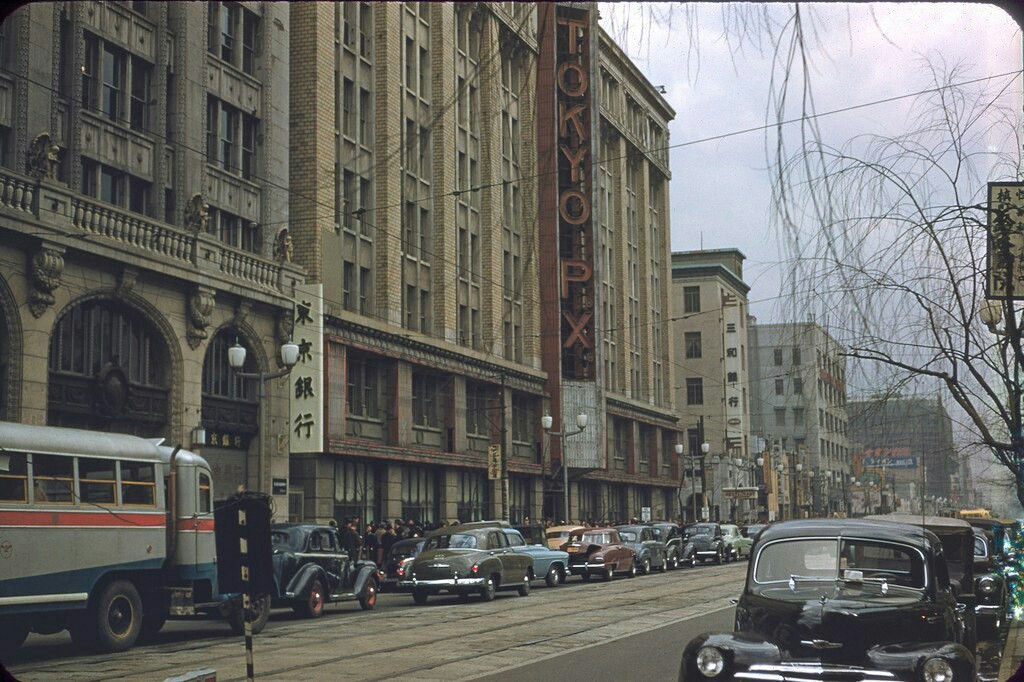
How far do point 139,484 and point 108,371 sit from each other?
9.55 meters

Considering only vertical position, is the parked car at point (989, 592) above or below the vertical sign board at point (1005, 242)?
below

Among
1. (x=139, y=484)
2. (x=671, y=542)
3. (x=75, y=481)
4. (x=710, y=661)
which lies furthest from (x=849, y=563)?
(x=671, y=542)

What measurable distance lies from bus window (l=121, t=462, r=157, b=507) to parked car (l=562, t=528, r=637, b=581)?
19.7m

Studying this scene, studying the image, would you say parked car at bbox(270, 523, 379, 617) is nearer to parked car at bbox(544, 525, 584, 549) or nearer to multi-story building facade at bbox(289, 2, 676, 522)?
multi-story building facade at bbox(289, 2, 676, 522)

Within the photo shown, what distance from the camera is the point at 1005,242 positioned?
38.8 feet

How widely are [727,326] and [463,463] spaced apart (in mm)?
62292

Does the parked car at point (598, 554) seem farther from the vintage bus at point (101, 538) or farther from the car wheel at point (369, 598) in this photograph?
the vintage bus at point (101, 538)

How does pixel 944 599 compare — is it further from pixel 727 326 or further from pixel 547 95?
pixel 727 326

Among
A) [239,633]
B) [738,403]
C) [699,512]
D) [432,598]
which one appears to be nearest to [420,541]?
[432,598]

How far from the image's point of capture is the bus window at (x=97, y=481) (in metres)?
19.3

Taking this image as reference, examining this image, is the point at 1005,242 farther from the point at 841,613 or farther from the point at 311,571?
the point at 311,571

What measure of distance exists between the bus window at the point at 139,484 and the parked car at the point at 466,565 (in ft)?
30.3

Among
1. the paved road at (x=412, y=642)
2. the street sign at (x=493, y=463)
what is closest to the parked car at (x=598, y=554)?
the street sign at (x=493, y=463)

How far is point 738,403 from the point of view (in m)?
106
